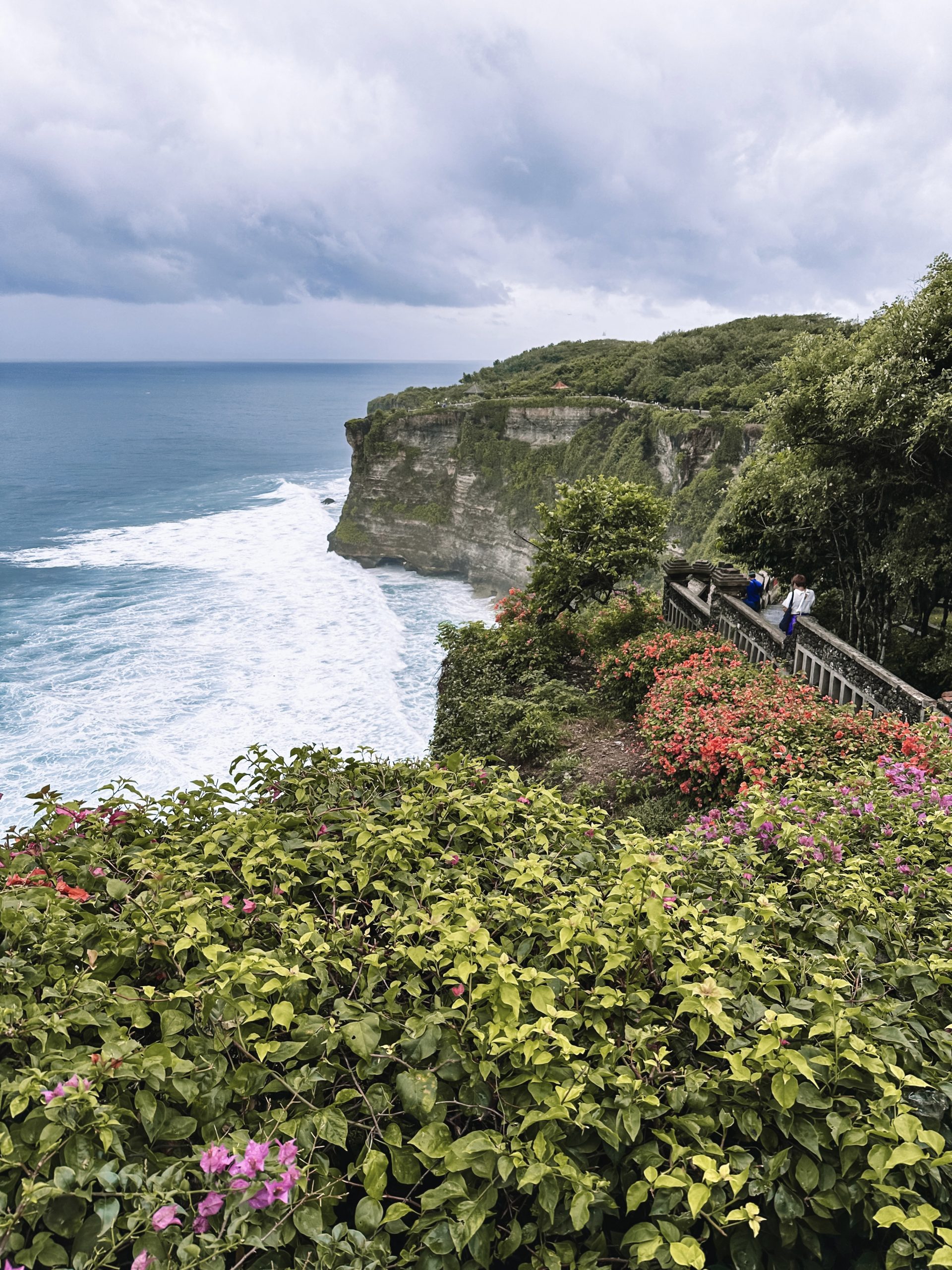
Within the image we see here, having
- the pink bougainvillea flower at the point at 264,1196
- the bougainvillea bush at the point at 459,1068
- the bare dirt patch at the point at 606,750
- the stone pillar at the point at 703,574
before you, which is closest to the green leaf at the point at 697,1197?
the bougainvillea bush at the point at 459,1068

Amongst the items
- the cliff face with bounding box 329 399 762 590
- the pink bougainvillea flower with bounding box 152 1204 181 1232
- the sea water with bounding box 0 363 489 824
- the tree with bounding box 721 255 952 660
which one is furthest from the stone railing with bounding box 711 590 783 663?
the cliff face with bounding box 329 399 762 590

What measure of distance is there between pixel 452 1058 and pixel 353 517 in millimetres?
63814

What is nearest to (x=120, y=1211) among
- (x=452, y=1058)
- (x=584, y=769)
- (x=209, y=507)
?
(x=452, y=1058)

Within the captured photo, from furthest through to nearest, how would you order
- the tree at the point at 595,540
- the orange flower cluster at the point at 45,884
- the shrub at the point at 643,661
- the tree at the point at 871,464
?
the tree at the point at 595,540 < the shrub at the point at 643,661 < the tree at the point at 871,464 < the orange flower cluster at the point at 45,884

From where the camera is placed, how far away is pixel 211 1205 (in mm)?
2074

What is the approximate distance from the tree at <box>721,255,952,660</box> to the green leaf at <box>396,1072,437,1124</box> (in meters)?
10.2

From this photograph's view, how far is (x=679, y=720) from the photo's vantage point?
32.0 ft

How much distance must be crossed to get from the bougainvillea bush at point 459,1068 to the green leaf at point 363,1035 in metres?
0.05

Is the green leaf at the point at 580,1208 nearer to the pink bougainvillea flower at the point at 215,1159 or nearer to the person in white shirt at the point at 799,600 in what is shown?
the pink bougainvillea flower at the point at 215,1159

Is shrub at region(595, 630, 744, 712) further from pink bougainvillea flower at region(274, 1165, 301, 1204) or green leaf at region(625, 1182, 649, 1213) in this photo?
pink bougainvillea flower at region(274, 1165, 301, 1204)

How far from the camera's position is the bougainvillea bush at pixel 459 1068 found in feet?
7.07

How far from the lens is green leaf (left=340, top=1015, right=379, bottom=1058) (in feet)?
8.26

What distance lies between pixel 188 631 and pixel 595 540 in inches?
1168

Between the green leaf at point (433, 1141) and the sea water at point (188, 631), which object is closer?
the green leaf at point (433, 1141)
